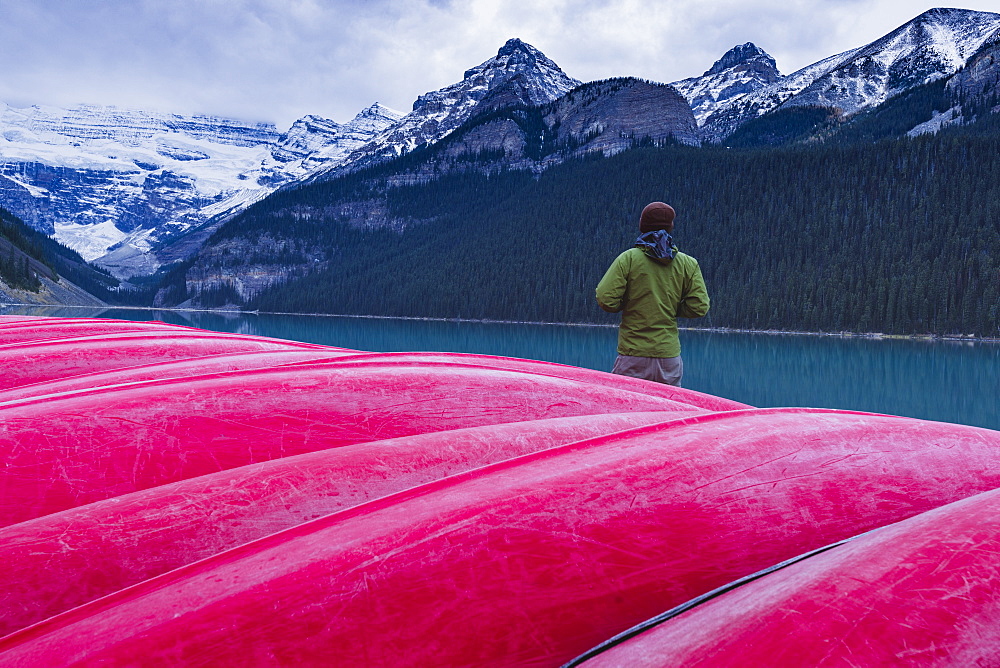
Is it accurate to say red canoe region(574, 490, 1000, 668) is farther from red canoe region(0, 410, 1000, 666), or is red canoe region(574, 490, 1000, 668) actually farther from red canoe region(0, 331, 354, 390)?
red canoe region(0, 331, 354, 390)

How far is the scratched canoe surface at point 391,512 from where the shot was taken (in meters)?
1.15

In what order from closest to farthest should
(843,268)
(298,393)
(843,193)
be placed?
(298,393), (843,268), (843,193)

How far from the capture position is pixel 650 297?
15.7 ft

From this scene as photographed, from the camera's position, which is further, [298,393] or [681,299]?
[681,299]

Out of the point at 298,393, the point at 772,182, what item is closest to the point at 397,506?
the point at 298,393

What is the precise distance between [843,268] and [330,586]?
262ft

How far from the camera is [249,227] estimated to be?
496 feet

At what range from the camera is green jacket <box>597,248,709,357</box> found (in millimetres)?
4715

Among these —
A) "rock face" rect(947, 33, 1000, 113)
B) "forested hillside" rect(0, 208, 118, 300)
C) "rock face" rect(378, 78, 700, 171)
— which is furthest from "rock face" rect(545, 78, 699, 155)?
"forested hillside" rect(0, 208, 118, 300)

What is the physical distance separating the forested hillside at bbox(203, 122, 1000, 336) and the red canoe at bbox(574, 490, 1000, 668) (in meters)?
63.4

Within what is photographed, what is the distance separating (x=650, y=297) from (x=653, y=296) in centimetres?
2

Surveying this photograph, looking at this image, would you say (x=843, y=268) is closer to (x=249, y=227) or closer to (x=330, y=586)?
(x=330, y=586)

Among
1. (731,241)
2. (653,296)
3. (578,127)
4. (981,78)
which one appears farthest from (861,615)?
(981,78)

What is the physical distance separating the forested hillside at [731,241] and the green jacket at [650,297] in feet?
197
